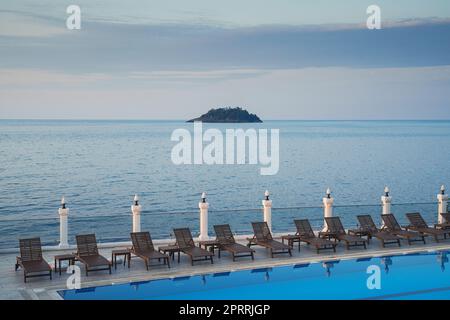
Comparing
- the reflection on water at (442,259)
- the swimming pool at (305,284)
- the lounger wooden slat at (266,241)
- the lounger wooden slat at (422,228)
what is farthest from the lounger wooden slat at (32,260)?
the lounger wooden slat at (422,228)

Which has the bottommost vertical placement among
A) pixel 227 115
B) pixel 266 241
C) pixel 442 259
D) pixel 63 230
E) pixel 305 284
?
pixel 305 284

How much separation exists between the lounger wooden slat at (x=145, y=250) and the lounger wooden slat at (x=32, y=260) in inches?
76.5

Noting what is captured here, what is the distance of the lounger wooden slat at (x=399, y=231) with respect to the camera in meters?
16.2

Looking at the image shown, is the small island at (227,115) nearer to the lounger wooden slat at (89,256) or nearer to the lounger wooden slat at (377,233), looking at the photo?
the lounger wooden slat at (377,233)

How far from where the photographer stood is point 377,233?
16375 mm

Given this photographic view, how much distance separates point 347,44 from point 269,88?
11.7m

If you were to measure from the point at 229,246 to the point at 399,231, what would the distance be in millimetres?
4747

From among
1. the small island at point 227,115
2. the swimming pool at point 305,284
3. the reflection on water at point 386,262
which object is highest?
the small island at point 227,115

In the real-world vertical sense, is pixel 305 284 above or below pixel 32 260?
below

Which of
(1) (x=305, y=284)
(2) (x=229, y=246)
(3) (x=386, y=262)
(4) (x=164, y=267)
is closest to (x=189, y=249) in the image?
(4) (x=164, y=267)

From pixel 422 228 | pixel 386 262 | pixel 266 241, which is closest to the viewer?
pixel 386 262

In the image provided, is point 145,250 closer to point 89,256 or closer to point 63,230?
point 89,256

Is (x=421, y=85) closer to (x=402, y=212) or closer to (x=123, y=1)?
(x=123, y=1)
